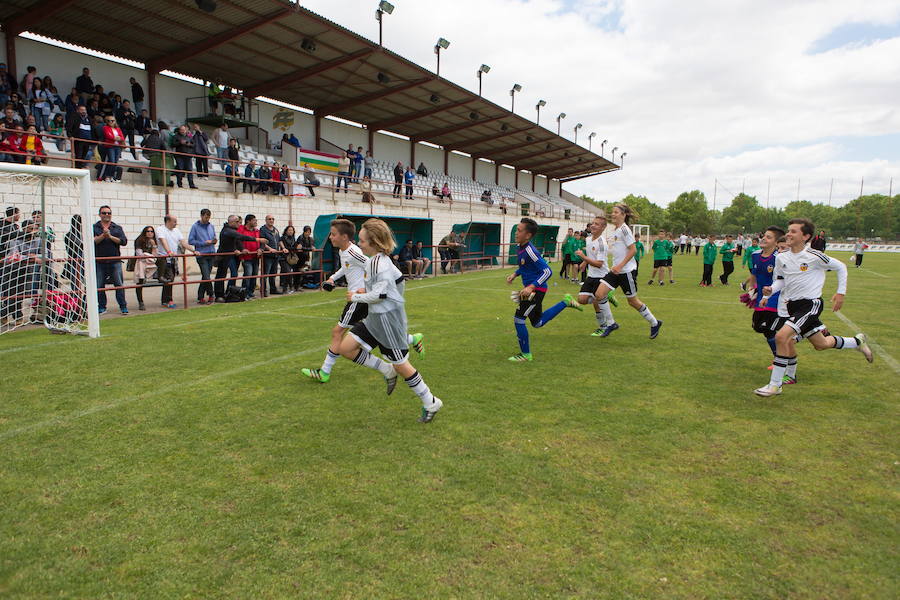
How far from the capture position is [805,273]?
17.4 ft

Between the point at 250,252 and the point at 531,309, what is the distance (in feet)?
25.7

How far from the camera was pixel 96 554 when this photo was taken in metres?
2.64

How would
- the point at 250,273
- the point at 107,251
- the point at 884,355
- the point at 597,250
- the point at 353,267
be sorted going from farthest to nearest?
the point at 250,273 < the point at 107,251 < the point at 597,250 < the point at 884,355 < the point at 353,267

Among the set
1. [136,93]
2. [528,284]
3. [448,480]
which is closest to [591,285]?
[528,284]

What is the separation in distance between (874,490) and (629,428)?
1591 mm

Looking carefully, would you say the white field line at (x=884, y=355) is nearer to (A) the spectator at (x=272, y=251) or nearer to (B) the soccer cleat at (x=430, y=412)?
(B) the soccer cleat at (x=430, y=412)

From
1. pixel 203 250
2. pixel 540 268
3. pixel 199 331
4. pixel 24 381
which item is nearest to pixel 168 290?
pixel 203 250

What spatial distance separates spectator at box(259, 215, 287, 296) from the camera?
13.0 meters

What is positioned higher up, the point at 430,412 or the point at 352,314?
the point at 352,314

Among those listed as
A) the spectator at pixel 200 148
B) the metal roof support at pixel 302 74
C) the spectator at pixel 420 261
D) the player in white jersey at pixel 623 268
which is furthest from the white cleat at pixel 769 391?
the metal roof support at pixel 302 74

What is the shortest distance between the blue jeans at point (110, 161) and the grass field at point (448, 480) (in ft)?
28.6

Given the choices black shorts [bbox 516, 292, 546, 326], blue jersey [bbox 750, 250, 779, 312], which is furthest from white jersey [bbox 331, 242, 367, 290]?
blue jersey [bbox 750, 250, 779, 312]

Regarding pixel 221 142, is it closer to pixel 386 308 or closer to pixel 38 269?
pixel 38 269

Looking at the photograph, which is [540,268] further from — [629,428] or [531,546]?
[531,546]
